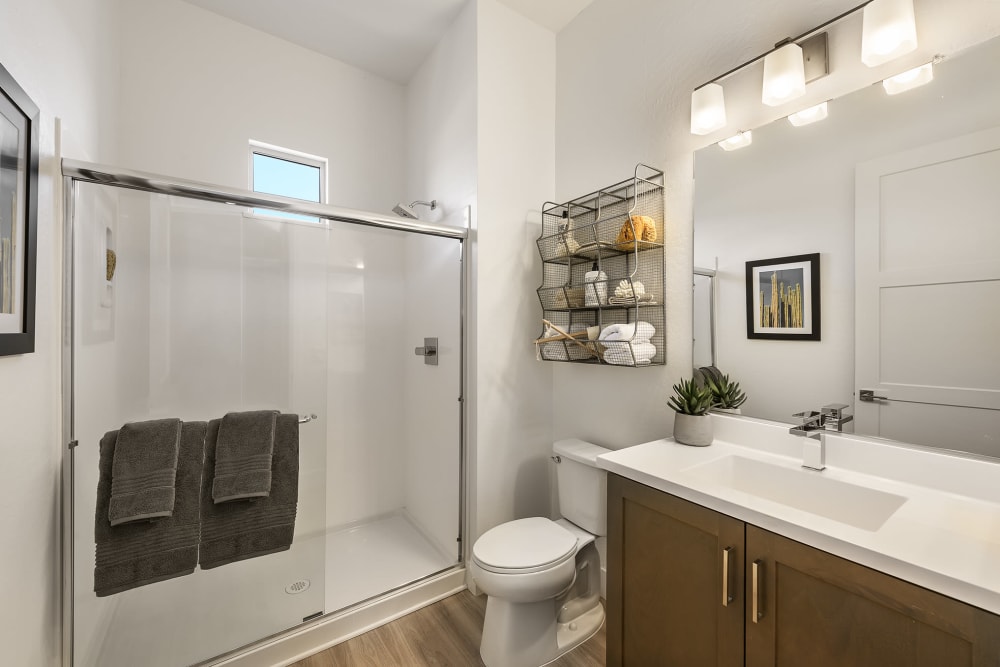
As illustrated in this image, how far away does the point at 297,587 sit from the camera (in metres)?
1.60

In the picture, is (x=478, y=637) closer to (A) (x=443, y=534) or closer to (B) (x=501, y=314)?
(A) (x=443, y=534)

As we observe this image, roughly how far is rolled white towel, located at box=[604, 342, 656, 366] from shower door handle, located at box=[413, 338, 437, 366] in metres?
0.94

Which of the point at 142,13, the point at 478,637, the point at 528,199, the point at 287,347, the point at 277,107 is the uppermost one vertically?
the point at 142,13

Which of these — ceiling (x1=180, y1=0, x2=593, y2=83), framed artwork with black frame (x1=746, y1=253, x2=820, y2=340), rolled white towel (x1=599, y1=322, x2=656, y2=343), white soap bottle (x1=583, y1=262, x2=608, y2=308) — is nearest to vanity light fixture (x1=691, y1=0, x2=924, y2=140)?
framed artwork with black frame (x1=746, y1=253, x2=820, y2=340)

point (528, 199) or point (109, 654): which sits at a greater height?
point (528, 199)

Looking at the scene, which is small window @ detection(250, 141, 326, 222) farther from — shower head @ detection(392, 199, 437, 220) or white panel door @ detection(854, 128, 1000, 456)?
white panel door @ detection(854, 128, 1000, 456)

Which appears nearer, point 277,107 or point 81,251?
point 81,251

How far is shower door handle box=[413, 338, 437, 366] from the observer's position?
7.18ft

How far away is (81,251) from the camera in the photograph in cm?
127

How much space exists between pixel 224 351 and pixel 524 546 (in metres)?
1.30

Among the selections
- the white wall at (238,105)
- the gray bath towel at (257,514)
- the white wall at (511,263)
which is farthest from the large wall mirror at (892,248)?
the white wall at (238,105)

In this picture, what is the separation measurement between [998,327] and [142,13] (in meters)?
3.43

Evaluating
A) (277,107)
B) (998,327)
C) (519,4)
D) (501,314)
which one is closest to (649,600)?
(998,327)

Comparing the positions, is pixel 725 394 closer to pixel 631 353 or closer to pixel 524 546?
pixel 631 353
